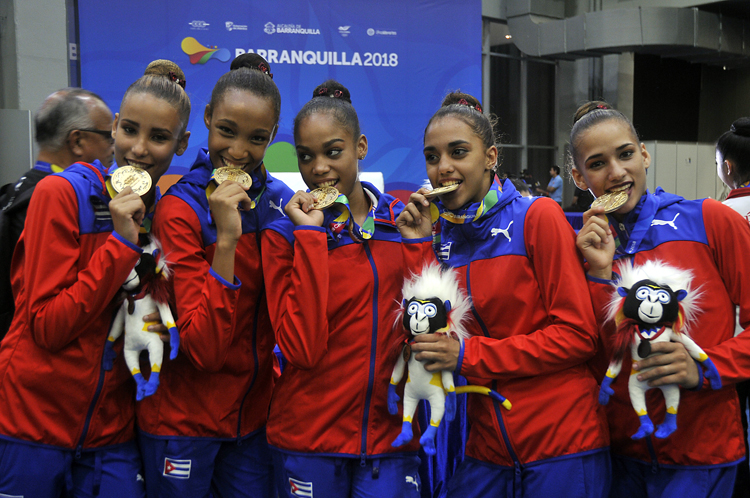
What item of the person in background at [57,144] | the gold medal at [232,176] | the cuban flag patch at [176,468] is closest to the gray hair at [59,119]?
the person in background at [57,144]

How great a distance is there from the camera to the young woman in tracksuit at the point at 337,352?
6.95 ft

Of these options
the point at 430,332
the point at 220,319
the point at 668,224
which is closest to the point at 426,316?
the point at 430,332

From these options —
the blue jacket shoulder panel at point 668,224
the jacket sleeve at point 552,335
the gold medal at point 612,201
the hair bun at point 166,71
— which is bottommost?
the jacket sleeve at point 552,335

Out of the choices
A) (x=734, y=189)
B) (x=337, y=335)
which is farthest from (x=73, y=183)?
(x=734, y=189)

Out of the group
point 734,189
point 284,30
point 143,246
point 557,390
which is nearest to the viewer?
point 557,390

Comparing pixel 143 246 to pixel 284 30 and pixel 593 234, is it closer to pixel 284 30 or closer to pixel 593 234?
pixel 593 234

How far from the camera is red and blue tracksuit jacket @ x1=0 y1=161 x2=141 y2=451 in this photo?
2.07 metres

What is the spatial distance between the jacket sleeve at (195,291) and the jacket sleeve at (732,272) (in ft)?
5.48

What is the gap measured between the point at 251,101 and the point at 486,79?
43.6ft

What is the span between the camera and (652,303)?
1931 millimetres

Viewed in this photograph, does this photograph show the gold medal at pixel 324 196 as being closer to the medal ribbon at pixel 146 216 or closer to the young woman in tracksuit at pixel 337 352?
the young woman in tracksuit at pixel 337 352

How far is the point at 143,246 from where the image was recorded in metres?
2.27

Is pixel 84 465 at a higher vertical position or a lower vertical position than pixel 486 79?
lower

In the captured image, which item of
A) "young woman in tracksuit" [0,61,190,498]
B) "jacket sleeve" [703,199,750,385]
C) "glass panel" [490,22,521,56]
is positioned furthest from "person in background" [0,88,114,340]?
"glass panel" [490,22,521,56]
